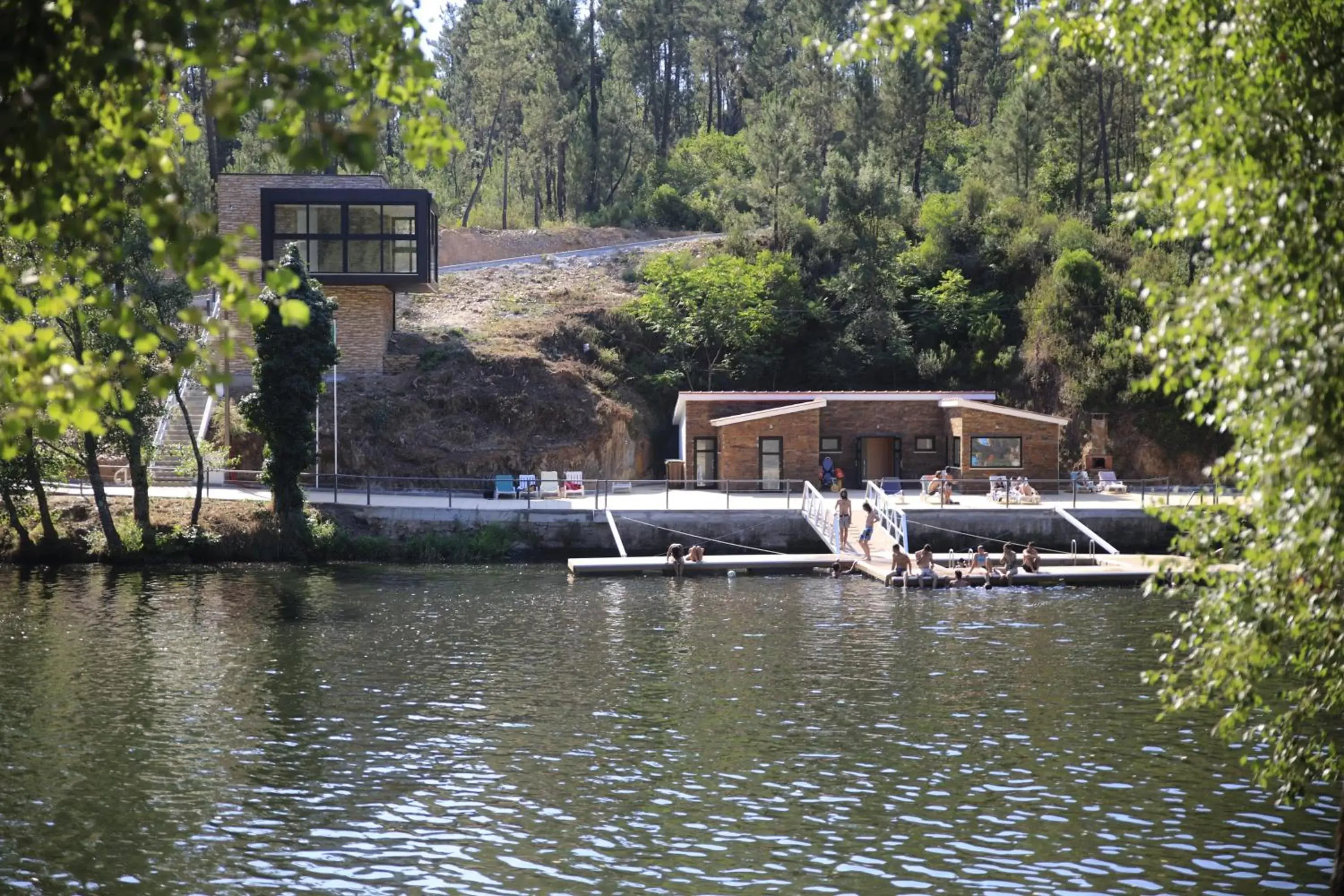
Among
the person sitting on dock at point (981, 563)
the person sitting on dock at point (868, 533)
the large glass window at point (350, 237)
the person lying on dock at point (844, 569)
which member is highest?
the large glass window at point (350, 237)

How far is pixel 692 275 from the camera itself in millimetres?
63469

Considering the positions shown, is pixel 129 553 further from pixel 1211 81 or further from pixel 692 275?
pixel 1211 81

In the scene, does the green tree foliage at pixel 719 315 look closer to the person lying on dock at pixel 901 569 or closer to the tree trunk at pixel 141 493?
the person lying on dock at pixel 901 569

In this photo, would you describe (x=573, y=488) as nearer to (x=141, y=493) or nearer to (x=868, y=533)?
(x=868, y=533)

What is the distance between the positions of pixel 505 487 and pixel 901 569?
1594 cm

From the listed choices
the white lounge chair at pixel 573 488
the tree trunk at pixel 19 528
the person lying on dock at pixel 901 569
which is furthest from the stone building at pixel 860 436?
the tree trunk at pixel 19 528

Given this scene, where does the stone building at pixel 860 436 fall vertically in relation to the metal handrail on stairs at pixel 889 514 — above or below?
above

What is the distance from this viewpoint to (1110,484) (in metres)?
50.3

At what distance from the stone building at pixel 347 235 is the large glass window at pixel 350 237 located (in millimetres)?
25

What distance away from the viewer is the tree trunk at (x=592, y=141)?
83.8 m

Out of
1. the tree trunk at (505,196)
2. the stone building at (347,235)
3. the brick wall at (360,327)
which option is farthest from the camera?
the tree trunk at (505,196)

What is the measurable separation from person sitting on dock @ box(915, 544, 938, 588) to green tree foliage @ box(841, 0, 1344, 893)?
2745 centimetres

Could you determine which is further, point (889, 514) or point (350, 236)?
point (350, 236)

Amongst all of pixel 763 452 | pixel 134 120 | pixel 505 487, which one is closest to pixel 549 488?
pixel 505 487
